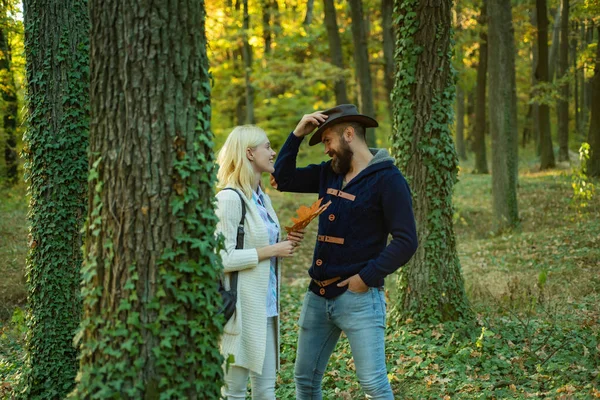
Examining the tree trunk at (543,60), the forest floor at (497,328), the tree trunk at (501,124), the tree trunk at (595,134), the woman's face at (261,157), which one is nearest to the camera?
the woman's face at (261,157)

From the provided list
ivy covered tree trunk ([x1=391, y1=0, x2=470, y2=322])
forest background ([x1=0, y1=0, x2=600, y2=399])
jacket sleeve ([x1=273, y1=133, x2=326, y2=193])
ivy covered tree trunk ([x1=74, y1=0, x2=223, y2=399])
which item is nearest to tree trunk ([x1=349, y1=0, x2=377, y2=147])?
forest background ([x1=0, y1=0, x2=600, y2=399])

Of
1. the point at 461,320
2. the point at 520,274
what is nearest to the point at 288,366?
the point at 461,320

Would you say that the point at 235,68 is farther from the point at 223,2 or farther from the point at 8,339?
the point at 8,339

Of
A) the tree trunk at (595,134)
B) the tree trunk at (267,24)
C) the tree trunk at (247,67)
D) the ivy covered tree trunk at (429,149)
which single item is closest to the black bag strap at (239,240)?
the ivy covered tree trunk at (429,149)

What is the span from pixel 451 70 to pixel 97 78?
15.1ft

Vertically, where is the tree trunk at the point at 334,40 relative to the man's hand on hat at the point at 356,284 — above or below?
above

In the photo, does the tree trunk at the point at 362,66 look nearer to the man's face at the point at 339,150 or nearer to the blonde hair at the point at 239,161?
the man's face at the point at 339,150

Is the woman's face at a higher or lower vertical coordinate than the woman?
higher

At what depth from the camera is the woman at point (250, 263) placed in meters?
3.97

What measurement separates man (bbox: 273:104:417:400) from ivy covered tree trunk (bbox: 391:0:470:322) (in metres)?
2.47

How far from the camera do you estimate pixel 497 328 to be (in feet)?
21.9

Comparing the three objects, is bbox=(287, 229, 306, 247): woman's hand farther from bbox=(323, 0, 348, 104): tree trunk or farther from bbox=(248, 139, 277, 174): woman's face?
bbox=(323, 0, 348, 104): tree trunk

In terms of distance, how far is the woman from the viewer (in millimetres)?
3967

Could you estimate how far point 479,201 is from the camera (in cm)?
1866
